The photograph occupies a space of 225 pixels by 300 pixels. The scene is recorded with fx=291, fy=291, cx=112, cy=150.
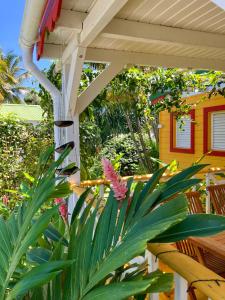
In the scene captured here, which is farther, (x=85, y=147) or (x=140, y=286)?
(x=85, y=147)

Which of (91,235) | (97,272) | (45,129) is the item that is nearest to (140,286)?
(97,272)

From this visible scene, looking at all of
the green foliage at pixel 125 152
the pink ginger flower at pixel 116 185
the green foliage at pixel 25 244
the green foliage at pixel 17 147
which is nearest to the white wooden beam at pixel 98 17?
the green foliage at pixel 25 244

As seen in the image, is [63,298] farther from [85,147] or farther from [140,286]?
[85,147]

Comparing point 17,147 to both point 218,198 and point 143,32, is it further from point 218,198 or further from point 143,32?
point 218,198

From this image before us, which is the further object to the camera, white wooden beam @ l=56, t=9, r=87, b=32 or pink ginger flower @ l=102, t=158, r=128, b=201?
white wooden beam @ l=56, t=9, r=87, b=32

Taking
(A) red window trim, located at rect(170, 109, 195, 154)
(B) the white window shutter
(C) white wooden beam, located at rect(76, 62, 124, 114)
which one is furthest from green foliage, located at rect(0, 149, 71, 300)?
(B) the white window shutter

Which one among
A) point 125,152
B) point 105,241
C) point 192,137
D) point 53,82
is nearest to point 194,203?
point 105,241

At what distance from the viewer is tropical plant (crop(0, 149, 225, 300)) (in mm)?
811

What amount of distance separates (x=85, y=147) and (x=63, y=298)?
5.27 meters

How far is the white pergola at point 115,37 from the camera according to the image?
2.70 m

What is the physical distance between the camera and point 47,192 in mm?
1237

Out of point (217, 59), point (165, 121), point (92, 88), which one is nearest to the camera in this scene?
point (92, 88)

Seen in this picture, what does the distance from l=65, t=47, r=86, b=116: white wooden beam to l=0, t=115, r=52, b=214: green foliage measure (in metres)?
2.96

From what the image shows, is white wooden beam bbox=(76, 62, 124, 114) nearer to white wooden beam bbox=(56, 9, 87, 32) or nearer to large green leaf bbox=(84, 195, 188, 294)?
white wooden beam bbox=(56, 9, 87, 32)
